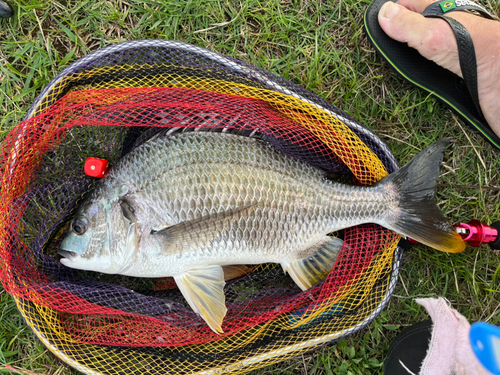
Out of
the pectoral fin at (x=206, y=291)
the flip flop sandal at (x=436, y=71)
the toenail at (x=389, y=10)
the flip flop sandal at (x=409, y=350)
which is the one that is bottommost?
the flip flop sandal at (x=409, y=350)

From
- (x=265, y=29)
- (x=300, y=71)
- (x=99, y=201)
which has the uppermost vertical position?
(x=265, y=29)

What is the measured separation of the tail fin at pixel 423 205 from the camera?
2.11 m

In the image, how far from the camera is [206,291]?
2.11 meters

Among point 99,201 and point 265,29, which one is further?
point 265,29

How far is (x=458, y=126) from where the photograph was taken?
2607 millimetres

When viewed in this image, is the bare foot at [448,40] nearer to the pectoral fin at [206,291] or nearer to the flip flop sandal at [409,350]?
the flip flop sandal at [409,350]

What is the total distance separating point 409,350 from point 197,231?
1654 millimetres

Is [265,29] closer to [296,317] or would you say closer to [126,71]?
[126,71]

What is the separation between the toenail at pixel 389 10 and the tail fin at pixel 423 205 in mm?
980

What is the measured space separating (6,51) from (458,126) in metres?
3.27

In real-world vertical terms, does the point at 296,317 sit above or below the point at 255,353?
above

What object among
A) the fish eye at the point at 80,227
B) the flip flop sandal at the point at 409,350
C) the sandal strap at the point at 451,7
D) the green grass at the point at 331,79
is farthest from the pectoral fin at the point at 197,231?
the sandal strap at the point at 451,7

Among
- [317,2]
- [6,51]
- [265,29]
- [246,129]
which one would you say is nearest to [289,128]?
[246,129]

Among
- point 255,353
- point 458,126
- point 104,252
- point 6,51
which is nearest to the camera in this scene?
point 104,252
